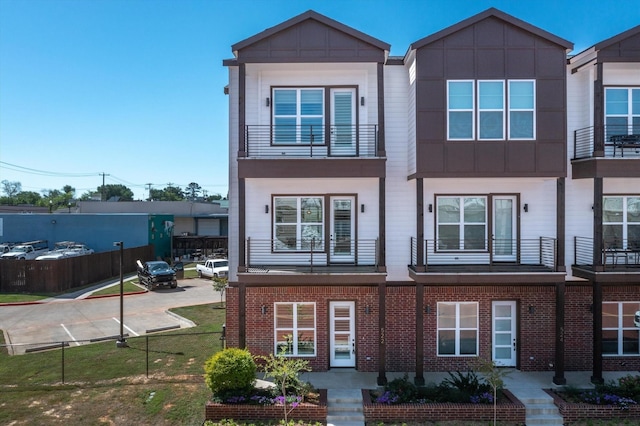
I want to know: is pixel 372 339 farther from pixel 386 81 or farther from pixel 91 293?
pixel 91 293

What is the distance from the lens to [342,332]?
1228 centimetres

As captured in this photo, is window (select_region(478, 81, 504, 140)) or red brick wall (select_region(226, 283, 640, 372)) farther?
red brick wall (select_region(226, 283, 640, 372))

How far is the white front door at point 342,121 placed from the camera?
12.2 metres

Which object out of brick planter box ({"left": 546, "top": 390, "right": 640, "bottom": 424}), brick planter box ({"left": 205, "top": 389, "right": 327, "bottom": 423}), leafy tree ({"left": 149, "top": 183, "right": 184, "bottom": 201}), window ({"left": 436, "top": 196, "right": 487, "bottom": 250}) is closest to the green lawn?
brick planter box ({"left": 205, "top": 389, "right": 327, "bottom": 423})

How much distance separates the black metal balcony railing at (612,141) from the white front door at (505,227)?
2457 mm

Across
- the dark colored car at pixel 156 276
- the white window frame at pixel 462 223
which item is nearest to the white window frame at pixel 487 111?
the white window frame at pixel 462 223

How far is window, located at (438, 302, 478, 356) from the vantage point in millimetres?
12312

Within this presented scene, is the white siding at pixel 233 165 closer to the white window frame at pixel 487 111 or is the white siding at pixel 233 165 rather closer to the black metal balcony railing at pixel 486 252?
the black metal balcony railing at pixel 486 252

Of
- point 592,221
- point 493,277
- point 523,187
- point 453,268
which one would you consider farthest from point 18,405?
point 592,221

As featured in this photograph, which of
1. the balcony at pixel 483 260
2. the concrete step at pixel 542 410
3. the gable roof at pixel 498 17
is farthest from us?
the gable roof at pixel 498 17

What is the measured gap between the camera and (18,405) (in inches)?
391

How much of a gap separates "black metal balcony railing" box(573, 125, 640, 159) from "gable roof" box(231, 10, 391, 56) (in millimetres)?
6440

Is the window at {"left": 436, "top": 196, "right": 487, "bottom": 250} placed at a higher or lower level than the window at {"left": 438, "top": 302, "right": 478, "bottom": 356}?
higher

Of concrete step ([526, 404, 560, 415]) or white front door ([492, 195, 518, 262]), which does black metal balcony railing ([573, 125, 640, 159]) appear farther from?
concrete step ([526, 404, 560, 415])
